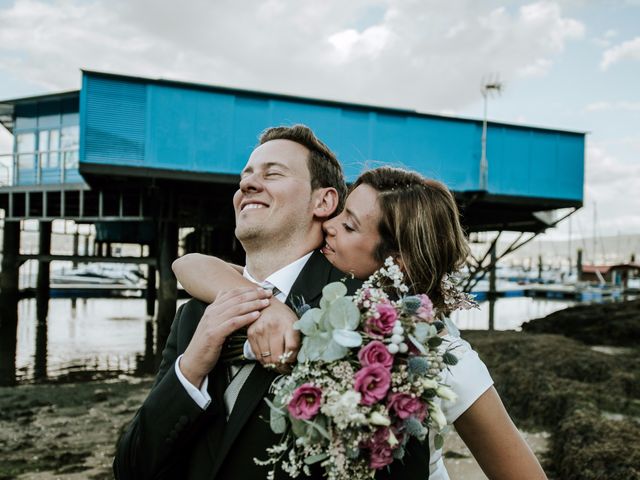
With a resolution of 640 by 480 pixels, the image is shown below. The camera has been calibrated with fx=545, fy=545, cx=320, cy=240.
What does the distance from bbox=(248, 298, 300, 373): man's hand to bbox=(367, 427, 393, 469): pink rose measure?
37cm

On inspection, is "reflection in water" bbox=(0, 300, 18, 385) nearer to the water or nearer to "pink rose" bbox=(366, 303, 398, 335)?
the water

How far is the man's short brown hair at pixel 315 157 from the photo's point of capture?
2.88m

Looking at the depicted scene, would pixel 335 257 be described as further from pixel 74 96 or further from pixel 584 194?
pixel 74 96

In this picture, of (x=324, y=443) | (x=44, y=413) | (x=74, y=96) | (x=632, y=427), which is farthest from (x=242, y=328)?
(x=74, y=96)

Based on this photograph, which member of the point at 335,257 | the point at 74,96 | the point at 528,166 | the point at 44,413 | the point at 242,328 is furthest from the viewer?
the point at 74,96

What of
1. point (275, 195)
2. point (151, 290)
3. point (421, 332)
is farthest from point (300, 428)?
point (151, 290)

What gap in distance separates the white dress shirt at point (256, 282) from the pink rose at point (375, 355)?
54 centimetres

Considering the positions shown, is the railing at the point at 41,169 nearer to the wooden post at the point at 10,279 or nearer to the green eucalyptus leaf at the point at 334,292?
the wooden post at the point at 10,279

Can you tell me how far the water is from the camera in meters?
13.7

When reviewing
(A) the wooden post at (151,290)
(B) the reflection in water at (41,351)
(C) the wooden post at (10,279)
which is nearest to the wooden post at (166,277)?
(B) the reflection in water at (41,351)

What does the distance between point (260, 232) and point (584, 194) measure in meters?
20.4

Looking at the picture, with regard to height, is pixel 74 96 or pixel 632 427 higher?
pixel 74 96

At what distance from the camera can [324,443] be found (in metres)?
1.62

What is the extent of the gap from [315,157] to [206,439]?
5.01ft
